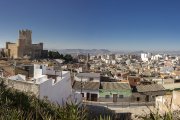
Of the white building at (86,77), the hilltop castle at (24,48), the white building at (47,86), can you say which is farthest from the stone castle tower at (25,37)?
the white building at (47,86)

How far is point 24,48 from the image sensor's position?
10381 centimetres

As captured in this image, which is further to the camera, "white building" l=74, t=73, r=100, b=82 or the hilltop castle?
the hilltop castle

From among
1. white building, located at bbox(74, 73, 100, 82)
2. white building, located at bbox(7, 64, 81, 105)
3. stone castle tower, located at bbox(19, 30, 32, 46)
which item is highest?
stone castle tower, located at bbox(19, 30, 32, 46)

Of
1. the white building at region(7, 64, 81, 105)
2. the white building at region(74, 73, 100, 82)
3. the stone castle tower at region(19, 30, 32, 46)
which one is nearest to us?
the white building at region(7, 64, 81, 105)

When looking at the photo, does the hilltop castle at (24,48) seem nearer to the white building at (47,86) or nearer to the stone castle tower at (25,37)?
the stone castle tower at (25,37)

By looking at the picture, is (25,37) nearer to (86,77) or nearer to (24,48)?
(24,48)

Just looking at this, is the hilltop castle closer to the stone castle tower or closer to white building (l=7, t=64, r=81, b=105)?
the stone castle tower

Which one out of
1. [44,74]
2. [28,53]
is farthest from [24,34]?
[44,74]

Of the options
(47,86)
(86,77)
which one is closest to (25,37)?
(86,77)

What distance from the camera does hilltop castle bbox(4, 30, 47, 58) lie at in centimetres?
10112

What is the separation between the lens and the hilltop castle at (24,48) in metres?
101

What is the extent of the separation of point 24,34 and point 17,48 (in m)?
7.02

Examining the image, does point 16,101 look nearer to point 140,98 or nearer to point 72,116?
point 72,116

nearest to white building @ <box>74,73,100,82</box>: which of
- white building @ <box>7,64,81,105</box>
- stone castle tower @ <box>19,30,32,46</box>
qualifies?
white building @ <box>7,64,81,105</box>
